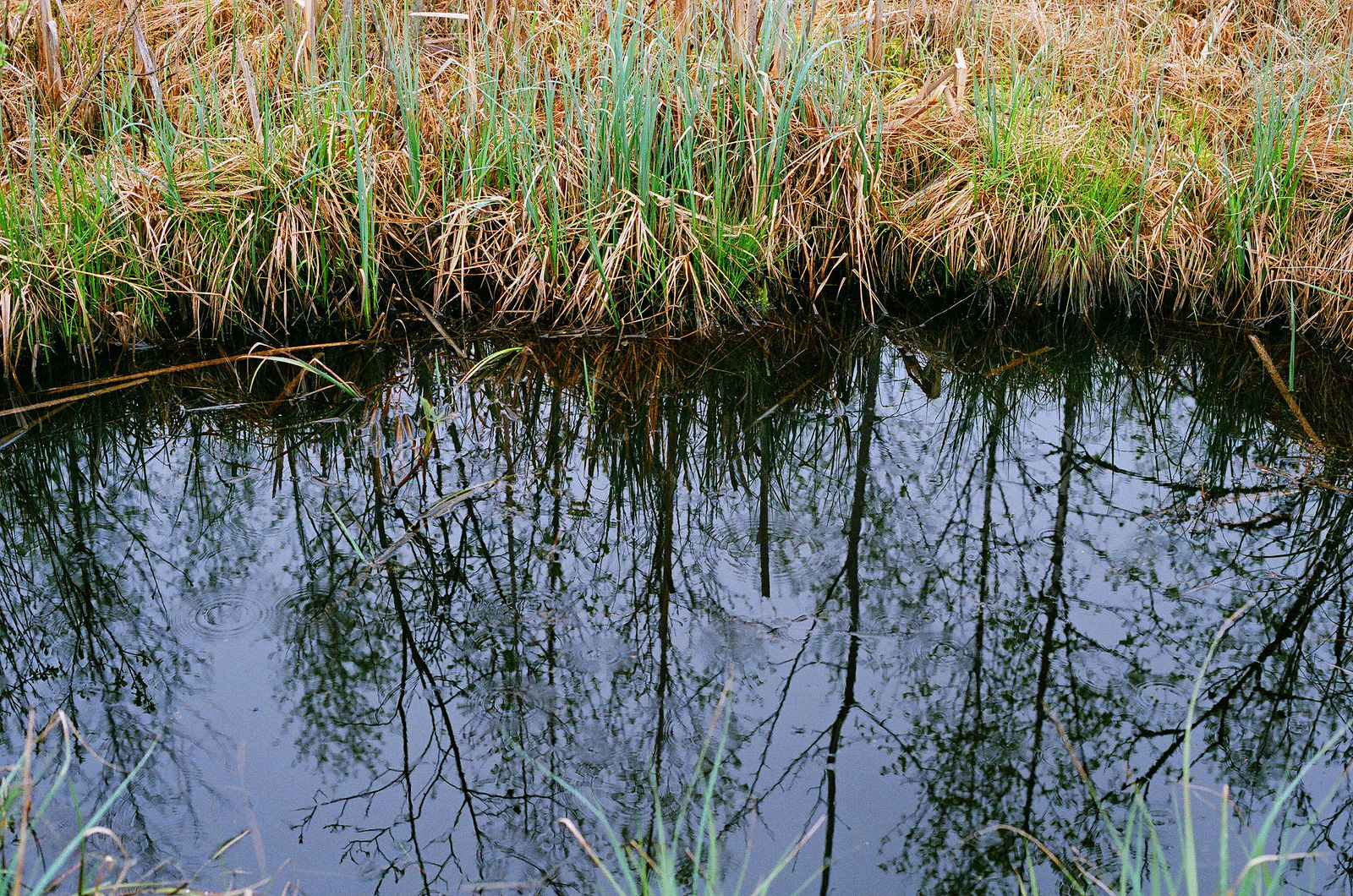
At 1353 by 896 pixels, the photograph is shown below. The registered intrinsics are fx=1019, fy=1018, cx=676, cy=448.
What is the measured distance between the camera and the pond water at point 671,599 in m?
1.96

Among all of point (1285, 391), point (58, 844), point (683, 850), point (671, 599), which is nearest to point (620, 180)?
point (671, 599)

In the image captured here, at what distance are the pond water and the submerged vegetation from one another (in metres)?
0.43

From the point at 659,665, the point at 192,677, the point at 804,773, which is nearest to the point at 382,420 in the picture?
the point at 192,677

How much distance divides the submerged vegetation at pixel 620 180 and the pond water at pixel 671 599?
1.42ft

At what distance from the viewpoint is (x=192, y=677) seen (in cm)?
227

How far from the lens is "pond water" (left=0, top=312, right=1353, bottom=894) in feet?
6.44

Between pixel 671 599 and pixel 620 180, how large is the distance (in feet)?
6.74

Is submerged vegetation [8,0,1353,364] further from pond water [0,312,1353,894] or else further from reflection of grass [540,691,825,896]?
reflection of grass [540,691,825,896]

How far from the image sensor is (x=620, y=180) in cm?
405

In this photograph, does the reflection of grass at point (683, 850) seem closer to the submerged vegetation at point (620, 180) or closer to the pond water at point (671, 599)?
the pond water at point (671, 599)

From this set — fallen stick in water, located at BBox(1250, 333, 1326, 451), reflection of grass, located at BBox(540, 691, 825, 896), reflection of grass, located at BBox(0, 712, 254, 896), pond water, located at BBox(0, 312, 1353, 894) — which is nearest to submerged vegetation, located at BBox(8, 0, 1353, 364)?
fallen stick in water, located at BBox(1250, 333, 1326, 451)

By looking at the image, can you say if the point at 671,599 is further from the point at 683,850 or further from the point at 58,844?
the point at 58,844

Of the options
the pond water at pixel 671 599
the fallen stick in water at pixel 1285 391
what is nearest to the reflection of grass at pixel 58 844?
the pond water at pixel 671 599

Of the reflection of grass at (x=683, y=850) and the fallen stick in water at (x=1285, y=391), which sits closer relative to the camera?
the reflection of grass at (x=683, y=850)
